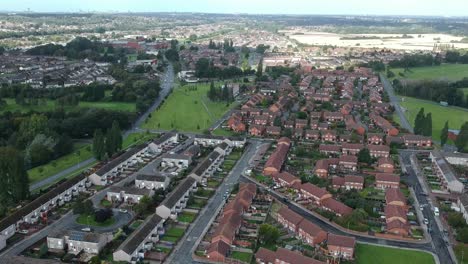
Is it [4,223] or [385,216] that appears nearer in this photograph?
[4,223]

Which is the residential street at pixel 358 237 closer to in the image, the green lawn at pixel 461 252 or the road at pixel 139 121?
the green lawn at pixel 461 252

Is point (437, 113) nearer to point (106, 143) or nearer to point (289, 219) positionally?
point (289, 219)

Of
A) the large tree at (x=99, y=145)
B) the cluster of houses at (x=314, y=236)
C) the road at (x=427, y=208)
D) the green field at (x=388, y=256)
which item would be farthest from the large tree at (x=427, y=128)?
the large tree at (x=99, y=145)

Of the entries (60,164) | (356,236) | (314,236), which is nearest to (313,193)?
(356,236)

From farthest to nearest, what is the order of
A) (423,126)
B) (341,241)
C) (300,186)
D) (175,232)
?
(423,126) → (300,186) → (175,232) → (341,241)

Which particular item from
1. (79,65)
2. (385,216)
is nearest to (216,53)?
(79,65)

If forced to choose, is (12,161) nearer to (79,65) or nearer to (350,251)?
(350,251)
